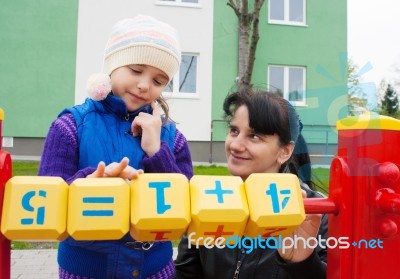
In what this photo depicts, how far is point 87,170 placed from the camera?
3.57 feet

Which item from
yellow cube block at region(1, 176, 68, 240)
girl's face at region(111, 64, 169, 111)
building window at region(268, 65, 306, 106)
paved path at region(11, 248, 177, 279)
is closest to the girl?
girl's face at region(111, 64, 169, 111)

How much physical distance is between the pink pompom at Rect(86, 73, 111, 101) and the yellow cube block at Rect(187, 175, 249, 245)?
1.80 feet

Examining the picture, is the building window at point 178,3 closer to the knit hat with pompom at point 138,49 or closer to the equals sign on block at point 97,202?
the knit hat with pompom at point 138,49

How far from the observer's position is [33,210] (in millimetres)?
807

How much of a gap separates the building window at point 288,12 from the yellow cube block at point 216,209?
10948mm

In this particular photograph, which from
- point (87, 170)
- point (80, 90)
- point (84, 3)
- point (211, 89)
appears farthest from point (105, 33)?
point (87, 170)

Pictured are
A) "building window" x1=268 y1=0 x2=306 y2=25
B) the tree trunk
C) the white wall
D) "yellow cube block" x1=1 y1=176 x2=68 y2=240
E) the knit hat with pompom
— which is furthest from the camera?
"building window" x1=268 y1=0 x2=306 y2=25

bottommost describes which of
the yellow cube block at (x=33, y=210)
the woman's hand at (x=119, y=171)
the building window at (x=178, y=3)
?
the yellow cube block at (x=33, y=210)

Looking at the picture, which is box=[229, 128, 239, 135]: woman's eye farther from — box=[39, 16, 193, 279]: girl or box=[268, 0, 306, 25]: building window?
box=[268, 0, 306, 25]: building window

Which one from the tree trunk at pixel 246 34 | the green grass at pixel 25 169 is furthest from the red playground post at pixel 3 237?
the green grass at pixel 25 169

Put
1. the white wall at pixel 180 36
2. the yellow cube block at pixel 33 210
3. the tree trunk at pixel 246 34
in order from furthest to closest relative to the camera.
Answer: the white wall at pixel 180 36
the tree trunk at pixel 246 34
the yellow cube block at pixel 33 210

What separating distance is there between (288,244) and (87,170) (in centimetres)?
54

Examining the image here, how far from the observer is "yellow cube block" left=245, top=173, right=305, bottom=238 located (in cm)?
87

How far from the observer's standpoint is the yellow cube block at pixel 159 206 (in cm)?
83
